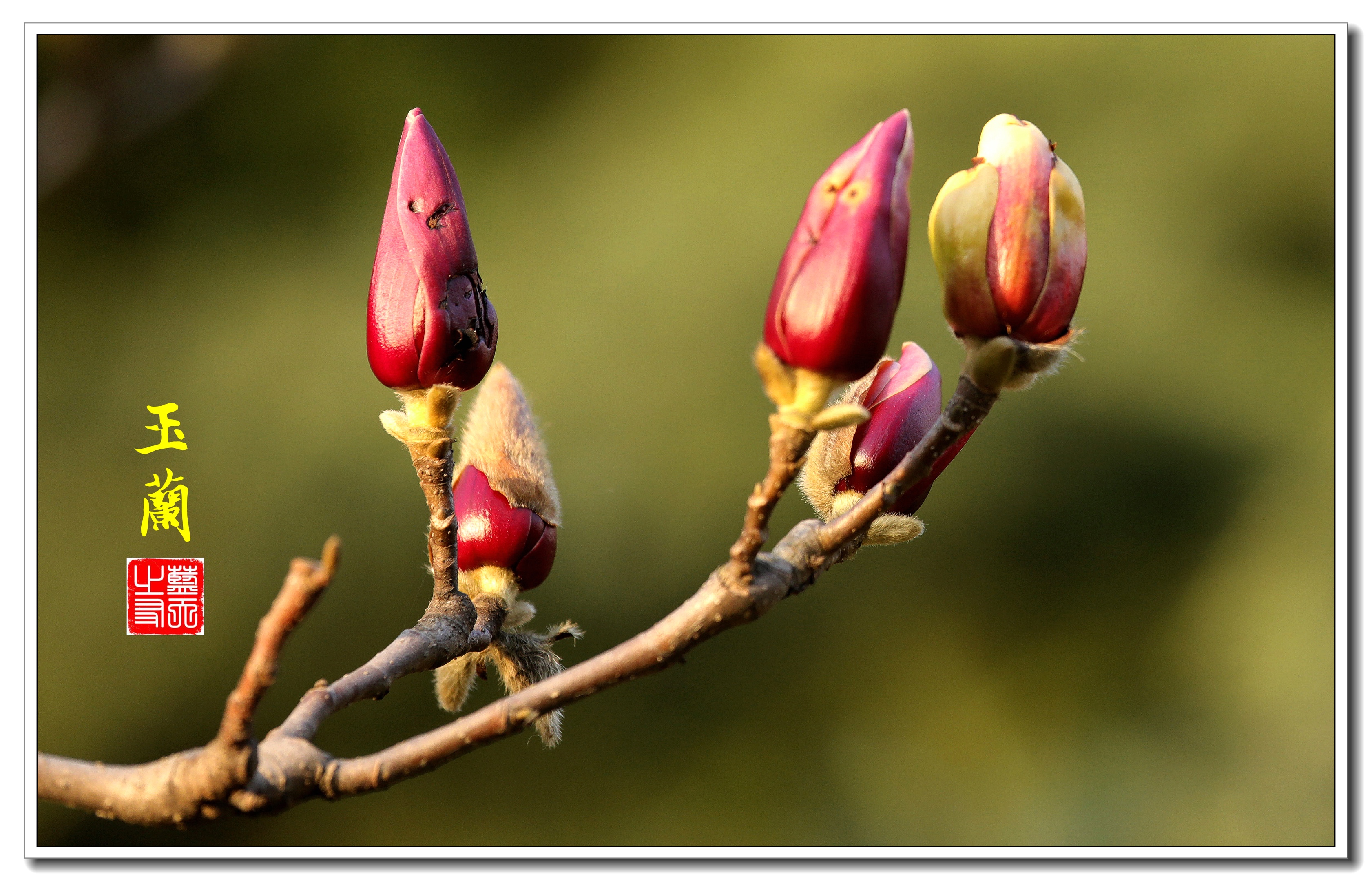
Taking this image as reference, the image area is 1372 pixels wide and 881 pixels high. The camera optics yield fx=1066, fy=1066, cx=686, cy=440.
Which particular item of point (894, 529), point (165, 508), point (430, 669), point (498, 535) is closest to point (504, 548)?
point (498, 535)

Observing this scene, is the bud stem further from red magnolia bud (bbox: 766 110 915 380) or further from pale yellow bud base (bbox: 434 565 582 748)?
red magnolia bud (bbox: 766 110 915 380)

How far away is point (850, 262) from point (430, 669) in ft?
1.08

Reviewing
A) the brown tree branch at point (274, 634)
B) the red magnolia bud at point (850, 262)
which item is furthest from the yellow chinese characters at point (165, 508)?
the red magnolia bud at point (850, 262)

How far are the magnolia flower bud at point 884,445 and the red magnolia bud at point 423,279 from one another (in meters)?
0.23

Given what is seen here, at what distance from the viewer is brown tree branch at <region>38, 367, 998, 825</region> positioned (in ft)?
1.46

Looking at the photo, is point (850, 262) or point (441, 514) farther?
point (441, 514)

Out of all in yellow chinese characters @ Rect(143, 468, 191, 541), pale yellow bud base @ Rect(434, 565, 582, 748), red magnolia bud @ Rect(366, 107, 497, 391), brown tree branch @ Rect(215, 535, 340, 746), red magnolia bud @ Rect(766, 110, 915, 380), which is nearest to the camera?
brown tree branch @ Rect(215, 535, 340, 746)

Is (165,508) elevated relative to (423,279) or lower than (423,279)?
lower

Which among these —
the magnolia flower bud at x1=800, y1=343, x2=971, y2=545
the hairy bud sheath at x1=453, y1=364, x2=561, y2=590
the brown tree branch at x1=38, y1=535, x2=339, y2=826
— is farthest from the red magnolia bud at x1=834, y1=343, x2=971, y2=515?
the brown tree branch at x1=38, y1=535, x2=339, y2=826

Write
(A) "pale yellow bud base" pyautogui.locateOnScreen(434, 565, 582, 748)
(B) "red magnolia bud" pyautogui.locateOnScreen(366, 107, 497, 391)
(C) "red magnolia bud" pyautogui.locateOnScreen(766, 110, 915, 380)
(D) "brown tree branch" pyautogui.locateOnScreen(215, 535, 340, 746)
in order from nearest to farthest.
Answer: (D) "brown tree branch" pyautogui.locateOnScreen(215, 535, 340, 746) < (C) "red magnolia bud" pyautogui.locateOnScreen(766, 110, 915, 380) < (B) "red magnolia bud" pyautogui.locateOnScreen(366, 107, 497, 391) < (A) "pale yellow bud base" pyautogui.locateOnScreen(434, 565, 582, 748)

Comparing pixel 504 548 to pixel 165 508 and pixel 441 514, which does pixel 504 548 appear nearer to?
pixel 441 514

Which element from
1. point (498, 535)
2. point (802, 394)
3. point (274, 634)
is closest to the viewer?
point (274, 634)

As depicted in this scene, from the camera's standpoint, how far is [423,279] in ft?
1.92

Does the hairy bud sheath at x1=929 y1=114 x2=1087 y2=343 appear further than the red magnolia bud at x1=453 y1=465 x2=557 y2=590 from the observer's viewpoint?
No
